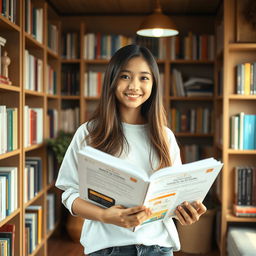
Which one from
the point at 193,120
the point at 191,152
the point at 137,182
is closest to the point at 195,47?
the point at 193,120

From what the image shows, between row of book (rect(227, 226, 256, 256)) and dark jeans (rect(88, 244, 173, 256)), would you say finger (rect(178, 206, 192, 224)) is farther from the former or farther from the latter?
row of book (rect(227, 226, 256, 256))

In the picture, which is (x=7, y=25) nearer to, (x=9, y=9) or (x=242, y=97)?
(x=9, y=9)

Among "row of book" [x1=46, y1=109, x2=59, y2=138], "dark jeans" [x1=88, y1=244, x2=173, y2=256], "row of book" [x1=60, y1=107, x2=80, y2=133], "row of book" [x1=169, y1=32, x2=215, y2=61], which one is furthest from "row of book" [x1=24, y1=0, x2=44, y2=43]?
"dark jeans" [x1=88, y1=244, x2=173, y2=256]

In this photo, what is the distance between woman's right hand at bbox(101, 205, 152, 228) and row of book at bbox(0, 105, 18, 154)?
4.21 feet

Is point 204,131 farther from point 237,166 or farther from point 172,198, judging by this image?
point 172,198

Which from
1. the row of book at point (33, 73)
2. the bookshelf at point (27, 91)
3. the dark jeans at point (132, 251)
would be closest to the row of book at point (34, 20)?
the bookshelf at point (27, 91)

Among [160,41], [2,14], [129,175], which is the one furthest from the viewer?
[160,41]

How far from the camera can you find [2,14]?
Answer: 7.57 feet

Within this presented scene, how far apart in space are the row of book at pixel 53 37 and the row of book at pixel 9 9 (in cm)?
112

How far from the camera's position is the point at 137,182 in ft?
3.62

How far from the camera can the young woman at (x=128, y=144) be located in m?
1.33

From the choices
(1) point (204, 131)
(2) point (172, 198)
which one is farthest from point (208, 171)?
(1) point (204, 131)

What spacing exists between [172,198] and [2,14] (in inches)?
66.0

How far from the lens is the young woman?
4.36 ft
